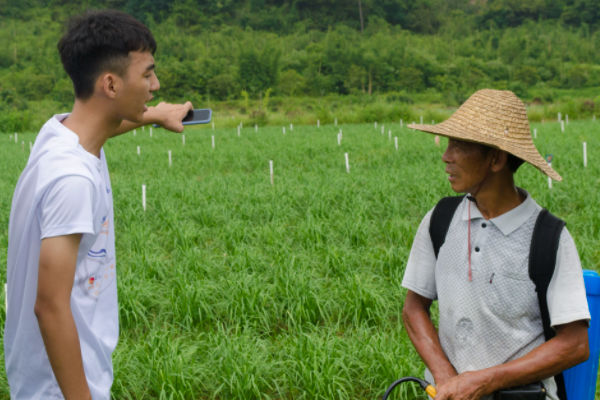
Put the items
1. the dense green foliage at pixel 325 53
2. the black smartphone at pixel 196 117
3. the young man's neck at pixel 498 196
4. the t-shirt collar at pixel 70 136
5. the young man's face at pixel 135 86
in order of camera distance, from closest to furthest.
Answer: the t-shirt collar at pixel 70 136 → the young man's face at pixel 135 86 → the young man's neck at pixel 498 196 → the black smartphone at pixel 196 117 → the dense green foliage at pixel 325 53

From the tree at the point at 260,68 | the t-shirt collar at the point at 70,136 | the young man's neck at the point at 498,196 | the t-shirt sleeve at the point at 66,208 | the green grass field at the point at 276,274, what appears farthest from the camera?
the tree at the point at 260,68

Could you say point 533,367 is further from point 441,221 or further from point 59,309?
point 59,309

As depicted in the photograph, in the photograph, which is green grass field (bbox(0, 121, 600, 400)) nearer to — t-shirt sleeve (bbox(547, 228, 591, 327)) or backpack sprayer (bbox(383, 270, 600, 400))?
backpack sprayer (bbox(383, 270, 600, 400))

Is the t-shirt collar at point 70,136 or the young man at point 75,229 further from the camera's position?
the t-shirt collar at point 70,136

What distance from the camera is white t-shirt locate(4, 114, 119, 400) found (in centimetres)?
113

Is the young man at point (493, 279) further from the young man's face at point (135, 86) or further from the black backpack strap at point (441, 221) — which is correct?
the young man's face at point (135, 86)

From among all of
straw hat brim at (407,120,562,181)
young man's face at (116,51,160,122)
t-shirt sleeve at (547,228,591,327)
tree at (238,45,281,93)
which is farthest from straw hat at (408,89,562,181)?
tree at (238,45,281,93)

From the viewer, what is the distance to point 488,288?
1.39 m

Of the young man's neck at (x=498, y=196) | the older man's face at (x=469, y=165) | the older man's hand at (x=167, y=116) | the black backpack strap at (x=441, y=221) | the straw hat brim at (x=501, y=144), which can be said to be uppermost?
the older man's hand at (x=167, y=116)

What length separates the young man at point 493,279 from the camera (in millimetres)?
1308

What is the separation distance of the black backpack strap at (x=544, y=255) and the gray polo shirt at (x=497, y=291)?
0.02m

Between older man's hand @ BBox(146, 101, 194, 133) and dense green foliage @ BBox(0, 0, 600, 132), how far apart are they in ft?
86.2

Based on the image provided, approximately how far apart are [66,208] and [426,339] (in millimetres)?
1027

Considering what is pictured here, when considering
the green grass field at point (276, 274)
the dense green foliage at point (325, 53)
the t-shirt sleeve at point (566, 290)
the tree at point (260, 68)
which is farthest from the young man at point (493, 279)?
the tree at point (260, 68)
